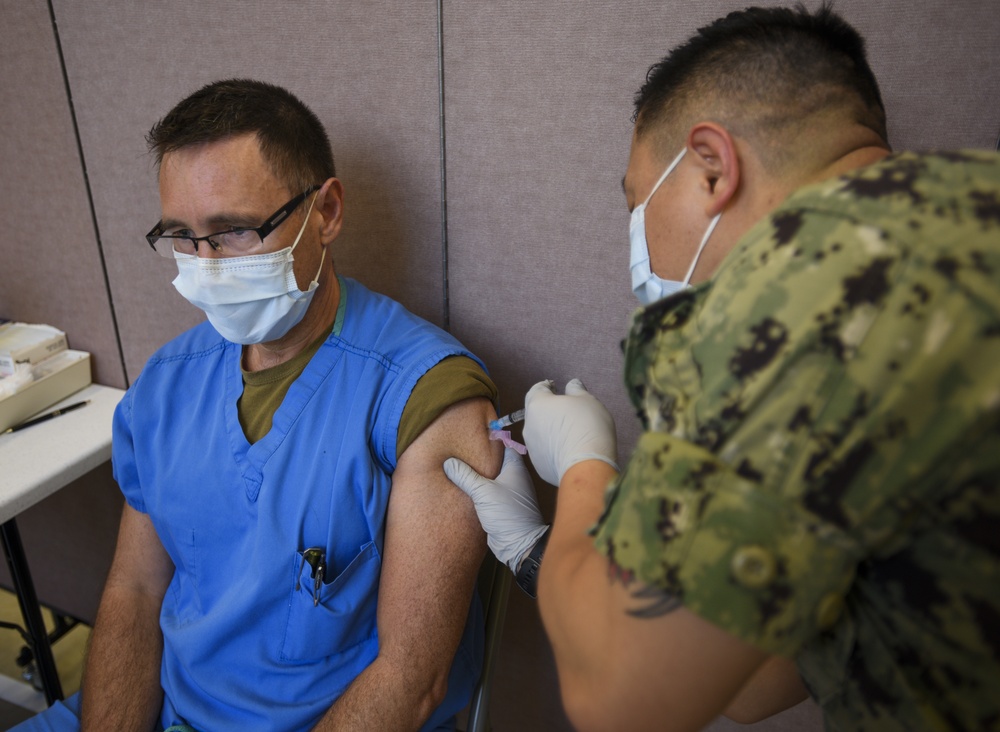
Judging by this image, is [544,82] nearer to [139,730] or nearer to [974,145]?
[974,145]

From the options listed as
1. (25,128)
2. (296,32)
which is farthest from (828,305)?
(25,128)

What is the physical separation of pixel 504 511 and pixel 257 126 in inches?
30.4

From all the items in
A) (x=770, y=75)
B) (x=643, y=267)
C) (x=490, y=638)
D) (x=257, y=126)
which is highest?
(x=770, y=75)

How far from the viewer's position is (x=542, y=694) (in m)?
1.72

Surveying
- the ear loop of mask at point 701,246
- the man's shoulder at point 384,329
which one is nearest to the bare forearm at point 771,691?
the ear loop of mask at point 701,246

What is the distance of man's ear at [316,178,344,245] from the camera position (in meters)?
1.19

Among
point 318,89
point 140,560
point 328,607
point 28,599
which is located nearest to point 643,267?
point 328,607

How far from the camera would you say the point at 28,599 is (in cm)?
166

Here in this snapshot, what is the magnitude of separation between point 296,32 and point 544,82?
549 mm

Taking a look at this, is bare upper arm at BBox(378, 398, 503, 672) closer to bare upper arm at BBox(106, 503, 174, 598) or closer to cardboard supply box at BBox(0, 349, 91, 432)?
bare upper arm at BBox(106, 503, 174, 598)

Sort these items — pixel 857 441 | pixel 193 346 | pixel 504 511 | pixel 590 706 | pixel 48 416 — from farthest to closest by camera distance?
1. pixel 48 416
2. pixel 193 346
3. pixel 504 511
4. pixel 590 706
5. pixel 857 441

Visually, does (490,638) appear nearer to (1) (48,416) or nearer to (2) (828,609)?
(2) (828,609)

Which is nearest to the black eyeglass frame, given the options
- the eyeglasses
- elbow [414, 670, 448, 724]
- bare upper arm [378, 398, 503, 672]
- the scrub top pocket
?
the eyeglasses

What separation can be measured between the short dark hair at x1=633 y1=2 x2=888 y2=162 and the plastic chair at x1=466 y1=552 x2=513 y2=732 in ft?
2.64
